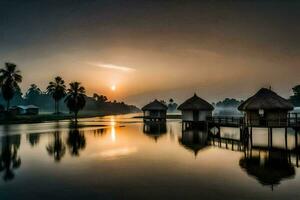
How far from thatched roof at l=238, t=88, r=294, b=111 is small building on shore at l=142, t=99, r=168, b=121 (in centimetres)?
4495

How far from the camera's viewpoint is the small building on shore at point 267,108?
→ 3030cm

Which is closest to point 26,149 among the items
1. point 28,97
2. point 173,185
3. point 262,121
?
point 173,185

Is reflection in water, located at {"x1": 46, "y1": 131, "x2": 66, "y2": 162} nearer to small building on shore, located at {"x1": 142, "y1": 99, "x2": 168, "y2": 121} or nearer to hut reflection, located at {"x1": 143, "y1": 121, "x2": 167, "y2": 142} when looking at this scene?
hut reflection, located at {"x1": 143, "y1": 121, "x2": 167, "y2": 142}

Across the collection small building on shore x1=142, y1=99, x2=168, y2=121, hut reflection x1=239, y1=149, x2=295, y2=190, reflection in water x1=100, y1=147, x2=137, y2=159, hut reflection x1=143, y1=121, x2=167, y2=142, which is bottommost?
reflection in water x1=100, y1=147, x2=137, y2=159

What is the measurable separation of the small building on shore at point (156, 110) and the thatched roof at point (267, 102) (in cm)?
4495

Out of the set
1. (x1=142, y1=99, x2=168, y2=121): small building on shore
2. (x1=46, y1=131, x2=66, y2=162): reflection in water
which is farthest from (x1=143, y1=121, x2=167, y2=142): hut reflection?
(x1=142, y1=99, x2=168, y2=121): small building on shore

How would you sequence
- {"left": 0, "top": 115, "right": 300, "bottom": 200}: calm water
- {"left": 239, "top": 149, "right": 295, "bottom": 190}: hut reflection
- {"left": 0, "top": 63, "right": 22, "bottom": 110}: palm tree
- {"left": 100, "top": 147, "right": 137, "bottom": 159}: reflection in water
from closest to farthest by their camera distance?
1. {"left": 0, "top": 115, "right": 300, "bottom": 200}: calm water
2. {"left": 239, "top": 149, "right": 295, "bottom": 190}: hut reflection
3. {"left": 100, "top": 147, "right": 137, "bottom": 159}: reflection in water
4. {"left": 0, "top": 63, "right": 22, "bottom": 110}: palm tree

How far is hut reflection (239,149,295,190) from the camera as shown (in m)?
17.2

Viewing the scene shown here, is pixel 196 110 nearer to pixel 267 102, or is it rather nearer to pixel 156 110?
pixel 267 102

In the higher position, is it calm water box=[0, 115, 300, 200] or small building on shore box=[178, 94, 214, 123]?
small building on shore box=[178, 94, 214, 123]

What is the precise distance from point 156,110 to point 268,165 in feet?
190

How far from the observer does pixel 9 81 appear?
74000mm

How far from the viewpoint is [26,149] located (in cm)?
2925

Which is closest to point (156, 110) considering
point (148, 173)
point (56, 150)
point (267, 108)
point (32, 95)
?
point (267, 108)
